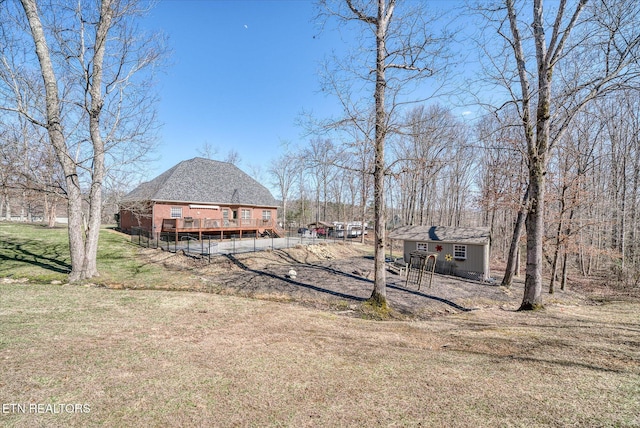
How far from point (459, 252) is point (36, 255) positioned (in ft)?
78.2

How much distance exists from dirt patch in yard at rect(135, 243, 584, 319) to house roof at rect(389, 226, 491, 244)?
2.89 metres

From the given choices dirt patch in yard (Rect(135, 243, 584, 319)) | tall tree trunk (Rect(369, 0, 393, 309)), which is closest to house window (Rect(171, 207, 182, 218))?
dirt patch in yard (Rect(135, 243, 584, 319))

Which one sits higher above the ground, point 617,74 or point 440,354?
point 617,74

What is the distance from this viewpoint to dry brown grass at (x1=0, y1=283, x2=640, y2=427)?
2.68 metres

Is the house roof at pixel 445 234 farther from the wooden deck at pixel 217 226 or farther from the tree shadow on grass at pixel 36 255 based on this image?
the tree shadow on grass at pixel 36 255

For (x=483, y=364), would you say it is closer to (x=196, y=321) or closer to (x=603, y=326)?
(x=603, y=326)

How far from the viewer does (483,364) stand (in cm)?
389

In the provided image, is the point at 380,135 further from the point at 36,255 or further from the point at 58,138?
the point at 36,255

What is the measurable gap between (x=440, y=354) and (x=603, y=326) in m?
4.48

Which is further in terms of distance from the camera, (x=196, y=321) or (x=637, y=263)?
(x=637, y=263)

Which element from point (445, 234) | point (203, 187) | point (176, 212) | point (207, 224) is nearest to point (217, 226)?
point (207, 224)

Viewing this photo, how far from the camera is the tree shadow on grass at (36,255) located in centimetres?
1182

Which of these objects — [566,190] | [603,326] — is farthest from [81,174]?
[566,190]

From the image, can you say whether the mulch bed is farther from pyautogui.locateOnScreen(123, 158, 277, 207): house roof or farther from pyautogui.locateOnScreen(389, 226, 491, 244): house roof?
pyautogui.locateOnScreen(123, 158, 277, 207): house roof
